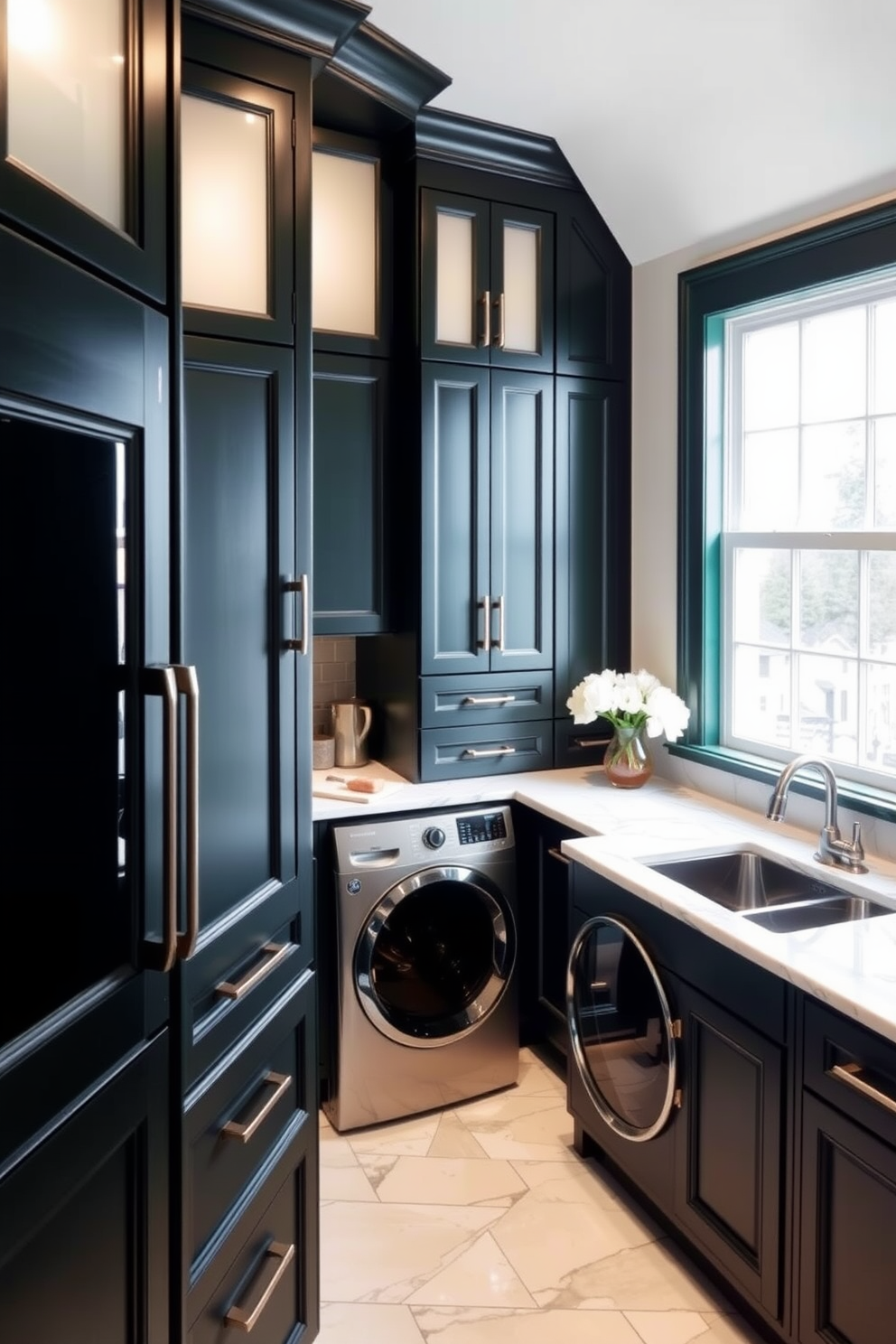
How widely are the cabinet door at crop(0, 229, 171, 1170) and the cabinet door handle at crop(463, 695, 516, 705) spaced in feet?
5.88

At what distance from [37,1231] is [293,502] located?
1183mm

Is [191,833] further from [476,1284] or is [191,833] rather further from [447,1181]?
[447,1181]

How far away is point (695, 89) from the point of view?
2527 mm

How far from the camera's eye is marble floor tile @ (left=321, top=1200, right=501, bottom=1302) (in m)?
2.15

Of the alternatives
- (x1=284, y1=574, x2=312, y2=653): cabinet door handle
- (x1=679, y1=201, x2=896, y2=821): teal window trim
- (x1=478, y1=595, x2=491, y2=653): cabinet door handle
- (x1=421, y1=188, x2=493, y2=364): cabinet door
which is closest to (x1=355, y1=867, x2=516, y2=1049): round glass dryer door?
(x1=478, y1=595, x2=491, y2=653): cabinet door handle

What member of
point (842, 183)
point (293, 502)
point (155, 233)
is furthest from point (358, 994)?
point (842, 183)

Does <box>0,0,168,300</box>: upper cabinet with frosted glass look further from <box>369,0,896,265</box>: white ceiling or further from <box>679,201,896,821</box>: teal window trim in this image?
<box>679,201,896,821</box>: teal window trim

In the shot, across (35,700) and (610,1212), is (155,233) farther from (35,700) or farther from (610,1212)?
(610,1212)

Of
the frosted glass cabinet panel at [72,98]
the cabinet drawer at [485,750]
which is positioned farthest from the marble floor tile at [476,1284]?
the frosted glass cabinet panel at [72,98]

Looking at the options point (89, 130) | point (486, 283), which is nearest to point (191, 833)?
point (89, 130)

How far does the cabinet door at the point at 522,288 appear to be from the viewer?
301 centimetres

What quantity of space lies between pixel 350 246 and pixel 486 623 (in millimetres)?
1158

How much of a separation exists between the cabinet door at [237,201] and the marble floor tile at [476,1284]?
77.6 inches

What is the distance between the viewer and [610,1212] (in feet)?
7.85
